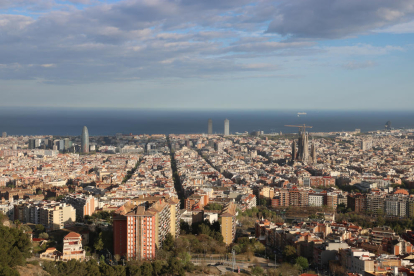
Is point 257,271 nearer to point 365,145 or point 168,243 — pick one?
point 168,243

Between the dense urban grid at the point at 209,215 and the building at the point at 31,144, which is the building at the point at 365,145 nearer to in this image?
the dense urban grid at the point at 209,215

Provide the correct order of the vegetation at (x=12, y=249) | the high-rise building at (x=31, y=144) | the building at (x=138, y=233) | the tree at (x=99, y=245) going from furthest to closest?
the high-rise building at (x=31, y=144) < the tree at (x=99, y=245) < the building at (x=138, y=233) < the vegetation at (x=12, y=249)

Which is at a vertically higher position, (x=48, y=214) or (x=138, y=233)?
(x=138, y=233)

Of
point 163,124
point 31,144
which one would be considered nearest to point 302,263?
point 31,144

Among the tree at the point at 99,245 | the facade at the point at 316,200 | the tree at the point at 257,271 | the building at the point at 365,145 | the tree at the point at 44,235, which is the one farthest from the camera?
the building at the point at 365,145

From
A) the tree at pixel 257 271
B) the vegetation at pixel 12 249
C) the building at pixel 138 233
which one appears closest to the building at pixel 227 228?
the building at pixel 138 233

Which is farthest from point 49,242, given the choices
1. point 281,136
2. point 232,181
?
point 281,136
